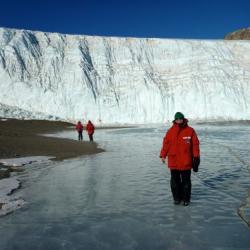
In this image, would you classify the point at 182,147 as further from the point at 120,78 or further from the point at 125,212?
the point at 120,78

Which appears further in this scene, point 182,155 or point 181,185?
point 181,185

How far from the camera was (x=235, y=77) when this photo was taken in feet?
190

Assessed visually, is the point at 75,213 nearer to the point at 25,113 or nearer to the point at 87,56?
the point at 25,113

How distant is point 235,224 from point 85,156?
10.1m

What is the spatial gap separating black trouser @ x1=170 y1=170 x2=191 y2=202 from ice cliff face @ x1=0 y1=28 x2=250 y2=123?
46.2 meters

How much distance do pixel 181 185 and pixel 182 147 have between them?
2.08 feet

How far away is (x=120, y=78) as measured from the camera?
189 feet

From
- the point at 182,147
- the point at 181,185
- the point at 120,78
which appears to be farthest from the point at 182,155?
the point at 120,78

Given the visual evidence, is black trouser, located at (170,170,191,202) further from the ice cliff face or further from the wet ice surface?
the ice cliff face

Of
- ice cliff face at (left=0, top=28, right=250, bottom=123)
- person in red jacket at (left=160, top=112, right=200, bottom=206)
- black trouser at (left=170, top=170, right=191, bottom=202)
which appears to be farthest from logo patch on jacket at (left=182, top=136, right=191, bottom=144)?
ice cliff face at (left=0, top=28, right=250, bottom=123)

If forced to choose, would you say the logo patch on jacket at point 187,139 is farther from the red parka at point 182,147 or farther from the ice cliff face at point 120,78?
the ice cliff face at point 120,78

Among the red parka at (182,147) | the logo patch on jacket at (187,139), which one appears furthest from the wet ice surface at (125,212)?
the logo patch on jacket at (187,139)

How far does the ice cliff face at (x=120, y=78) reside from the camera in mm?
54688

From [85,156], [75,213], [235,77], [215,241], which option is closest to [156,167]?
[85,156]
